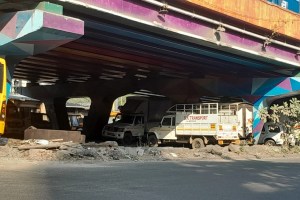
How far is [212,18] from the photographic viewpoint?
21.4 meters

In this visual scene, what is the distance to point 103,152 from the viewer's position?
60.4ft

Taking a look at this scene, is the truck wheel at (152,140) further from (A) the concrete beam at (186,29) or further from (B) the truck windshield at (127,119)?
(A) the concrete beam at (186,29)

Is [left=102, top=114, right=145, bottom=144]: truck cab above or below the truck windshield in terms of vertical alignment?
below

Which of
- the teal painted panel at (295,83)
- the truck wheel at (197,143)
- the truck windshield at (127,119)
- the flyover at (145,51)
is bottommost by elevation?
the truck wheel at (197,143)

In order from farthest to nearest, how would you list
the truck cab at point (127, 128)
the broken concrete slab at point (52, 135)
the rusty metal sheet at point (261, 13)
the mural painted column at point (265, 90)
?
the truck cab at point (127, 128) → the mural painted column at point (265, 90) → the rusty metal sheet at point (261, 13) → the broken concrete slab at point (52, 135)

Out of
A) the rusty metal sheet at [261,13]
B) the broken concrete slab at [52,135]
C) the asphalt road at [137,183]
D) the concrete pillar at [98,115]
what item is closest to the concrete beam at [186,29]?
the rusty metal sheet at [261,13]

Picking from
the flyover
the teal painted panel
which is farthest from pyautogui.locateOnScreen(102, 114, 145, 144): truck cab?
the teal painted panel

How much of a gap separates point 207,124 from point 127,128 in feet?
27.2

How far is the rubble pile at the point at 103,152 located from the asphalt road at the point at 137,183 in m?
1.47

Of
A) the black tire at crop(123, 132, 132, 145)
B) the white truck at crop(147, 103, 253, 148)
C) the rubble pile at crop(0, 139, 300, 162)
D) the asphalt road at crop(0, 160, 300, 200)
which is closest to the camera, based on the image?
the asphalt road at crop(0, 160, 300, 200)

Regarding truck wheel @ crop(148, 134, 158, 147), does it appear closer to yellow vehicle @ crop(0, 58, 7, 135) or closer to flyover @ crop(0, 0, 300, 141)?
flyover @ crop(0, 0, 300, 141)

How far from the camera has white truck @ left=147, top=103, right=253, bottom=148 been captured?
27.0 m

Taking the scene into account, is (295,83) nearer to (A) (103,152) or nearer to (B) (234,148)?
(B) (234,148)

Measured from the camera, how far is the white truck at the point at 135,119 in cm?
3378
